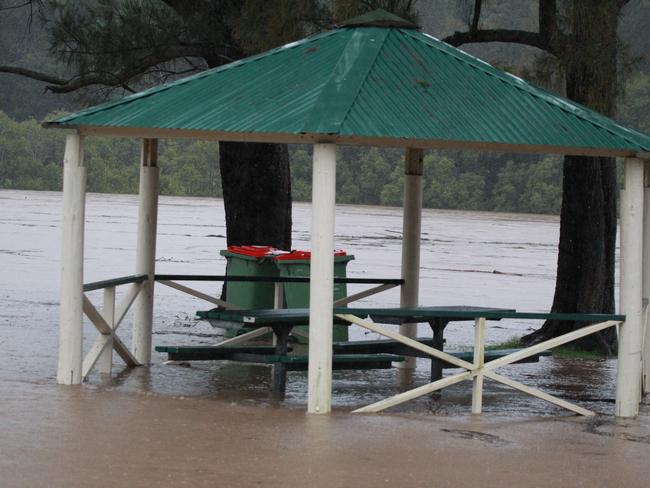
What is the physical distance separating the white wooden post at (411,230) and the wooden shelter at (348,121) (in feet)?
6.98

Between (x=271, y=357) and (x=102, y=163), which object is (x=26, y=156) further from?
(x=271, y=357)

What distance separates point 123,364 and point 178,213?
49582 mm

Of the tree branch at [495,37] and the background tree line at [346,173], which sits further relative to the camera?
the background tree line at [346,173]

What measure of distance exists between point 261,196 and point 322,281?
29.0 feet

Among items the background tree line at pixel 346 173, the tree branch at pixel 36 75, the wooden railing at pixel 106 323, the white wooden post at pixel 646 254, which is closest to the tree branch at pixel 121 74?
the tree branch at pixel 36 75

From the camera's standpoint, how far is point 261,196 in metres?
19.2

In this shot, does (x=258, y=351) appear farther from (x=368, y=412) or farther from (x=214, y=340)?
(x=214, y=340)

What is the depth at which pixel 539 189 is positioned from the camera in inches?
3506

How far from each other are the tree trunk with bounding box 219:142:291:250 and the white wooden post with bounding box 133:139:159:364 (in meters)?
5.64

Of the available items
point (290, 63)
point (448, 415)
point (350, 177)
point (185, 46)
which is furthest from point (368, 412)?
point (350, 177)

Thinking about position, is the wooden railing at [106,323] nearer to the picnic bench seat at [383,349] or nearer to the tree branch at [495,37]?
the picnic bench seat at [383,349]

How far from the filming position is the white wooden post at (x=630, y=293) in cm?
1098

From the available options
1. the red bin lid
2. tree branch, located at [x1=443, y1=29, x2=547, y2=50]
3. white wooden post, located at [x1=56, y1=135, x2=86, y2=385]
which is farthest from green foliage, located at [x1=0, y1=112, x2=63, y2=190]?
white wooden post, located at [x1=56, y1=135, x2=86, y2=385]

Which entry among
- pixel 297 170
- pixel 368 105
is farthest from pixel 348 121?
pixel 297 170
